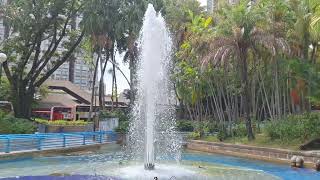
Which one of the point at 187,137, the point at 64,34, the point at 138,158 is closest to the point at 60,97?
the point at 64,34

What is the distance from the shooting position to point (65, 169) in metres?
16.5

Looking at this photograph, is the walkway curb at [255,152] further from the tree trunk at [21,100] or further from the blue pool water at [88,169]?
the tree trunk at [21,100]

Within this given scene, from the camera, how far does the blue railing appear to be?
19366 millimetres

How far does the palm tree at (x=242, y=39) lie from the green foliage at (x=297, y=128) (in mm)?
2107

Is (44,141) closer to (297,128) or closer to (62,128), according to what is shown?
(62,128)

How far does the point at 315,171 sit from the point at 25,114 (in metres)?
24.8

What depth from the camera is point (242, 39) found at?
24.7m

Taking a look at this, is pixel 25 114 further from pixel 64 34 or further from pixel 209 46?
pixel 209 46

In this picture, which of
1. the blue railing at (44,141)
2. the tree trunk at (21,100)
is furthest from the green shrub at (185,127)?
the tree trunk at (21,100)

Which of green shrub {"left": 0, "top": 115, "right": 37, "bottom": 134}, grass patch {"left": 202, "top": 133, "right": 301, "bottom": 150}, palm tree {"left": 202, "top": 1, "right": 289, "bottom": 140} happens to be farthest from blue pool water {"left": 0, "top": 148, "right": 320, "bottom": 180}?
palm tree {"left": 202, "top": 1, "right": 289, "bottom": 140}

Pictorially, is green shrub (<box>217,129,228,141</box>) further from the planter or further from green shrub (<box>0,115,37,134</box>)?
green shrub (<box>0,115,37,134</box>)

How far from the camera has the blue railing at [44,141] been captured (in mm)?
19366

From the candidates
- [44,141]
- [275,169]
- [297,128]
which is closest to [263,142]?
[297,128]

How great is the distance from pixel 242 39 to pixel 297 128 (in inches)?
225
